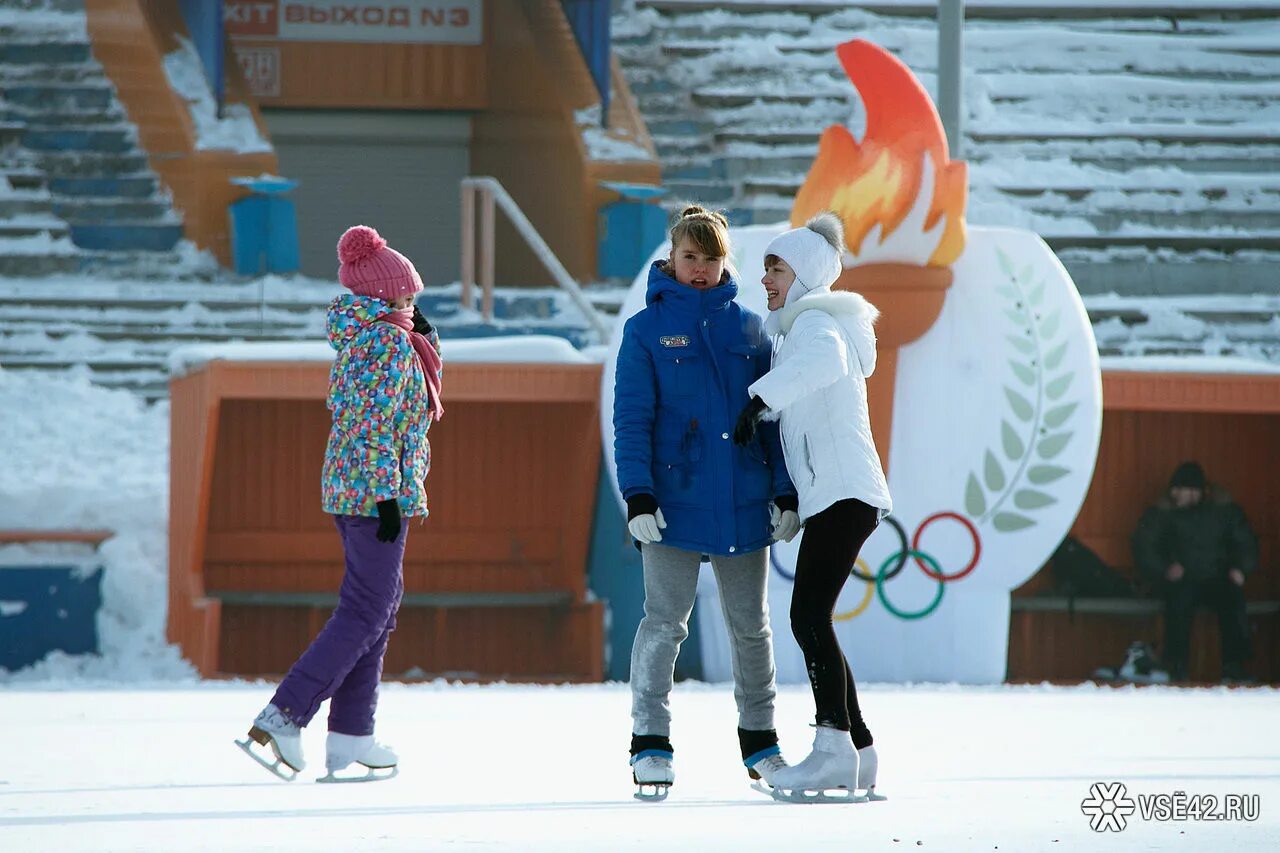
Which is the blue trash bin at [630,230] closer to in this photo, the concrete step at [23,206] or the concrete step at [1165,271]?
the concrete step at [1165,271]

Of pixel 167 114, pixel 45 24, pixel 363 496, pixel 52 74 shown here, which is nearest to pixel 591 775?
pixel 363 496

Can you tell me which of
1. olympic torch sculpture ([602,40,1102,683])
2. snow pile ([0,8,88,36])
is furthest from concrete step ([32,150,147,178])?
olympic torch sculpture ([602,40,1102,683])

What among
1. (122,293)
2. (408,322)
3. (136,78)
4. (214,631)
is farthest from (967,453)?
(136,78)

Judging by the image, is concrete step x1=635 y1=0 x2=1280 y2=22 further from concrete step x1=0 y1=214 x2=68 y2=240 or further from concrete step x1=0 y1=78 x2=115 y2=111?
concrete step x1=0 y1=214 x2=68 y2=240

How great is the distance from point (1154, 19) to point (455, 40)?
6884mm

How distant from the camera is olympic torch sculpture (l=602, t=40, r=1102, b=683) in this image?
31.7ft

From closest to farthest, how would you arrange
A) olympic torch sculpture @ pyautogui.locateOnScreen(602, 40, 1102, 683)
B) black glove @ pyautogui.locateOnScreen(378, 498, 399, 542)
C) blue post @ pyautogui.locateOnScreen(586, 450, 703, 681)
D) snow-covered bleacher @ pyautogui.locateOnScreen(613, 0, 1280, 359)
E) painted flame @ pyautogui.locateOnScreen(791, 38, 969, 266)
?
black glove @ pyautogui.locateOnScreen(378, 498, 399, 542), painted flame @ pyautogui.locateOnScreen(791, 38, 969, 266), olympic torch sculpture @ pyautogui.locateOnScreen(602, 40, 1102, 683), blue post @ pyautogui.locateOnScreen(586, 450, 703, 681), snow-covered bleacher @ pyautogui.locateOnScreen(613, 0, 1280, 359)

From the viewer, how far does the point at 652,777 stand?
5262 millimetres

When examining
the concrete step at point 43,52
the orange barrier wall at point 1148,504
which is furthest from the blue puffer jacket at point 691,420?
the concrete step at point 43,52

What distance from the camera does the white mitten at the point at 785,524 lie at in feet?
17.3

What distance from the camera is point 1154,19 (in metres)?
20.3

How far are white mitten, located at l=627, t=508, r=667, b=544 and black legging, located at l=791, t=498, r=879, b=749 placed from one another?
1.21 feet

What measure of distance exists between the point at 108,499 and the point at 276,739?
20.2 feet

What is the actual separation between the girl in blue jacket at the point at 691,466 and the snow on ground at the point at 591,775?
334 millimetres
